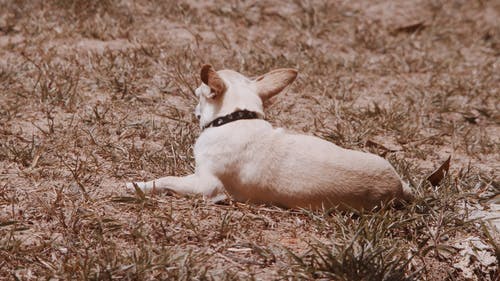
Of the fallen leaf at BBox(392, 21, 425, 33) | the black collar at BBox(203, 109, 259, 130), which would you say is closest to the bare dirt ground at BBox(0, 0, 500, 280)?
the fallen leaf at BBox(392, 21, 425, 33)

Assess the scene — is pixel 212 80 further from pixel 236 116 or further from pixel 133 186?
pixel 133 186

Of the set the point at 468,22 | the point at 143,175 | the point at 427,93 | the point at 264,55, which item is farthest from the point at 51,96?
the point at 468,22

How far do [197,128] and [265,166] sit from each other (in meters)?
1.17

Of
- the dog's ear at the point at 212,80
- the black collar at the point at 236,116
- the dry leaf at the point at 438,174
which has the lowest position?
the dry leaf at the point at 438,174

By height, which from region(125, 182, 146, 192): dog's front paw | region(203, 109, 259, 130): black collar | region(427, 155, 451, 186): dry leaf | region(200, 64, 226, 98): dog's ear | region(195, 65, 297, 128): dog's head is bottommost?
region(427, 155, 451, 186): dry leaf

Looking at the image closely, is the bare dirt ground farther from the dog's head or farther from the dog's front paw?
the dog's head

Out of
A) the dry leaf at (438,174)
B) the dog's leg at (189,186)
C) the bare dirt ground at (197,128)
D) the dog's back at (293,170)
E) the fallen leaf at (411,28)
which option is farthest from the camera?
the fallen leaf at (411,28)

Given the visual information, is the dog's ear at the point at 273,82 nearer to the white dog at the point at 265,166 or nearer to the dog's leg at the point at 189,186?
the white dog at the point at 265,166

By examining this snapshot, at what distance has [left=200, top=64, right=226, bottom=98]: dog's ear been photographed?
12.1 ft

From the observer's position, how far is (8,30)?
226 inches

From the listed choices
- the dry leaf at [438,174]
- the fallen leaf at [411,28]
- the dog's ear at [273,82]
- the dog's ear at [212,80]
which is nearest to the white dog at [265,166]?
the dog's ear at [212,80]

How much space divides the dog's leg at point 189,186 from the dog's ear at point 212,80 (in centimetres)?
49

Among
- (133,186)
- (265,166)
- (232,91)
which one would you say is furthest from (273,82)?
(133,186)

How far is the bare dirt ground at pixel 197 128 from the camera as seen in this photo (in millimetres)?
3131
